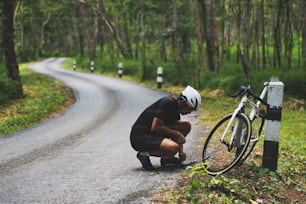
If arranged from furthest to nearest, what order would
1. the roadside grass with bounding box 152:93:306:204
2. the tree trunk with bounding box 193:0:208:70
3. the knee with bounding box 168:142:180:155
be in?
the tree trunk with bounding box 193:0:208:70
the knee with bounding box 168:142:180:155
the roadside grass with bounding box 152:93:306:204

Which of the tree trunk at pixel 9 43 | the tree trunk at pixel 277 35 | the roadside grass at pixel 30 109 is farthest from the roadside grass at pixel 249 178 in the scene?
the tree trunk at pixel 277 35

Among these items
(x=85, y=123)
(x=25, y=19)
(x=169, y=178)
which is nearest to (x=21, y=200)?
(x=169, y=178)

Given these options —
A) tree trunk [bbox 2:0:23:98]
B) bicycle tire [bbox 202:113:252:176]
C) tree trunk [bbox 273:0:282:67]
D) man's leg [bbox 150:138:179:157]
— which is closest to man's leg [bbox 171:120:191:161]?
man's leg [bbox 150:138:179:157]

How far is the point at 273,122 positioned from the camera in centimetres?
548

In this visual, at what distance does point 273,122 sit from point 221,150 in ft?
3.86

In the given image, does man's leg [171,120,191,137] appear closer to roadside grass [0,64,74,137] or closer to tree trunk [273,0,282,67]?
roadside grass [0,64,74,137]

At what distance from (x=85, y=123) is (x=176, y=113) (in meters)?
5.38

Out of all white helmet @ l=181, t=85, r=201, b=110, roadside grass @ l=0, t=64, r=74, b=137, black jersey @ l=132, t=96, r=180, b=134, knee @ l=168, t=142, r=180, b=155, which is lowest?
roadside grass @ l=0, t=64, r=74, b=137

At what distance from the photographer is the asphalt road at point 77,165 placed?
4.82 metres

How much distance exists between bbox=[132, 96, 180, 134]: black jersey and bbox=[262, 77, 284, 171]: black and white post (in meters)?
1.28

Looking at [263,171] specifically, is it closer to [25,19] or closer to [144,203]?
[144,203]

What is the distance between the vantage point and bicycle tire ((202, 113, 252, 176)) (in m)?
5.27

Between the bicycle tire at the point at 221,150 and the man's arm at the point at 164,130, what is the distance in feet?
1.32

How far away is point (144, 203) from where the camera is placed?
445cm
